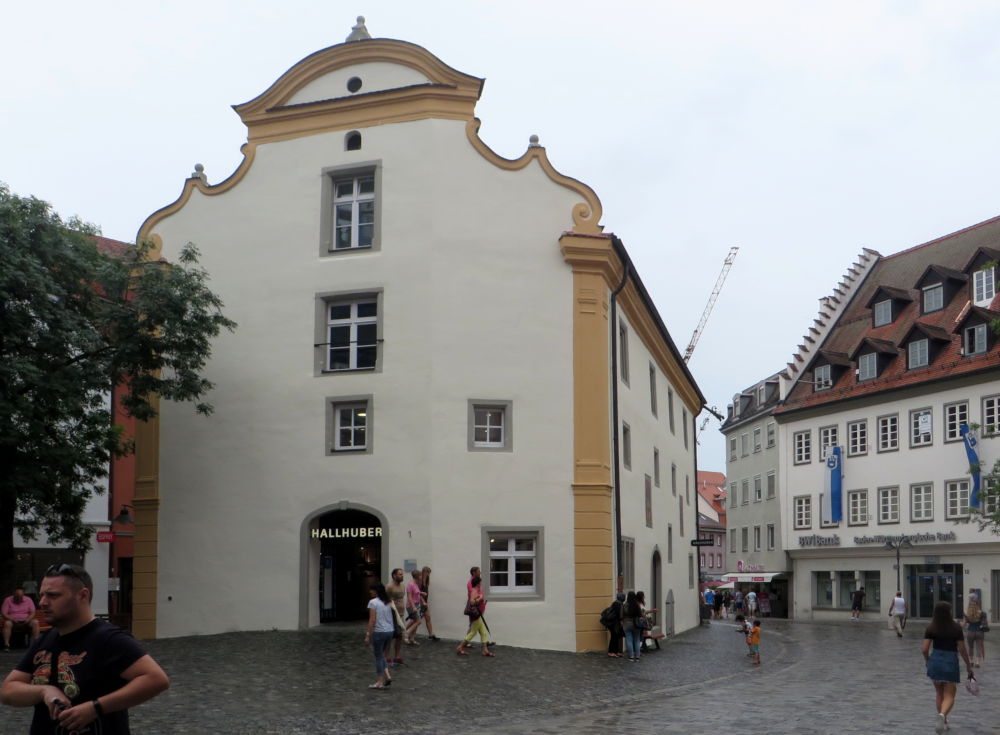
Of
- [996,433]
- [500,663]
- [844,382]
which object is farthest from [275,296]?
[844,382]

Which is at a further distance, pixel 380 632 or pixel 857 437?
pixel 857 437

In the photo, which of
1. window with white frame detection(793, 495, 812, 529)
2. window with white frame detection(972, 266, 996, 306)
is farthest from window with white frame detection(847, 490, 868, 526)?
window with white frame detection(972, 266, 996, 306)

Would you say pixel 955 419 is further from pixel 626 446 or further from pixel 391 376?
pixel 391 376

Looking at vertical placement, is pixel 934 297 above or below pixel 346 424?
above

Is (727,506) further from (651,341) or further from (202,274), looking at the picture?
(202,274)

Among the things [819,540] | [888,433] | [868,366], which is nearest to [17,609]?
[888,433]

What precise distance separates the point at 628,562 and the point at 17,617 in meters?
13.2

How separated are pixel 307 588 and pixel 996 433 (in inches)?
1256

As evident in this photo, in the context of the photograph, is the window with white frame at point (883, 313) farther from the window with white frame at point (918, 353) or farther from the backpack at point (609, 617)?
the backpack at point (609, 617)

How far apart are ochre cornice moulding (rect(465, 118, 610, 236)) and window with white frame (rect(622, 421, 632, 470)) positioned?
A: 5.27 m

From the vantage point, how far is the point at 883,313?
2261 inches

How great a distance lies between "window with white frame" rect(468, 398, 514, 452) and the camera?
2458 centimetres

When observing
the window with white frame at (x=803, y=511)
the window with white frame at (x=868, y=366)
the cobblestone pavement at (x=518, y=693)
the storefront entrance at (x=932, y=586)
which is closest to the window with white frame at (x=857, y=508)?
the window with white frame at (x=803, y=511)

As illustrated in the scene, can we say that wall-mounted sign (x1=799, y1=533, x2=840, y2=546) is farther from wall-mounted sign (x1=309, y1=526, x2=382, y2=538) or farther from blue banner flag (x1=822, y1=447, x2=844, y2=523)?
wall-mounted sign (x1=309, y1=526, x2=382, y2=538)
